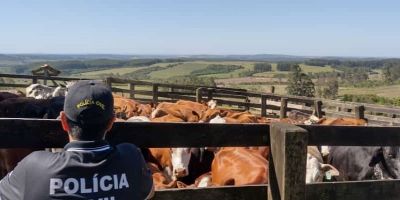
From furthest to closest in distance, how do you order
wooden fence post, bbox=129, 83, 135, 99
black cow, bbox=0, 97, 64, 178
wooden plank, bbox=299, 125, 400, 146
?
1. wooden fence post, bbox=129, 83, 135, 99
2. black cow, bbox=0, 97, 64, 178
3. wooden plank, bbox=299, 125, 400, 146

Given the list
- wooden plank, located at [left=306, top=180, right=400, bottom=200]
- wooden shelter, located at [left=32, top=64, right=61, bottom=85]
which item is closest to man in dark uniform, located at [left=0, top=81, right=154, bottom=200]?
wooden plank, located at [left=306, top=180, right=400, bottom=200]

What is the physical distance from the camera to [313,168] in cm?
593

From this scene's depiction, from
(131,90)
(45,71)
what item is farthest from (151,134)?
(45,71)

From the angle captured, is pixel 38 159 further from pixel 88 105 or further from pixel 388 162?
pixel 388 162

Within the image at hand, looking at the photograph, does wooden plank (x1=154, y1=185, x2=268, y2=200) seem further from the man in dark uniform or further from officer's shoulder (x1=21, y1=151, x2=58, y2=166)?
officer's shoulder (x1=21, y1=151, x2=58, y2=166)

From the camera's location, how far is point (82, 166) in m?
1.79

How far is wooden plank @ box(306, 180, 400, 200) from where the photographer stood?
3.24m

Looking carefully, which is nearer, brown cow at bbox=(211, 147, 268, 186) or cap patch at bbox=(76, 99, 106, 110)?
cap patch at bbox=(76, 99, 106, 110)

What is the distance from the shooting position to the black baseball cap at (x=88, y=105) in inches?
72.0

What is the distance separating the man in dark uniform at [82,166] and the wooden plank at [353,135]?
5.04 feet

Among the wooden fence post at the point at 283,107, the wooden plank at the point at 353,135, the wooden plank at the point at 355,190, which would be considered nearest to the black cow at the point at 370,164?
the wooden plank at the point at 355,190

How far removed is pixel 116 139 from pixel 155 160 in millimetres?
4155

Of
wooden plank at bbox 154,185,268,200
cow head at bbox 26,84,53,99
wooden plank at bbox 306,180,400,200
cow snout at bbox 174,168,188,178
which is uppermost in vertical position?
wooden plank at bbox 154,185,268,200

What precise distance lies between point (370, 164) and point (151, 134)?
5.08m
